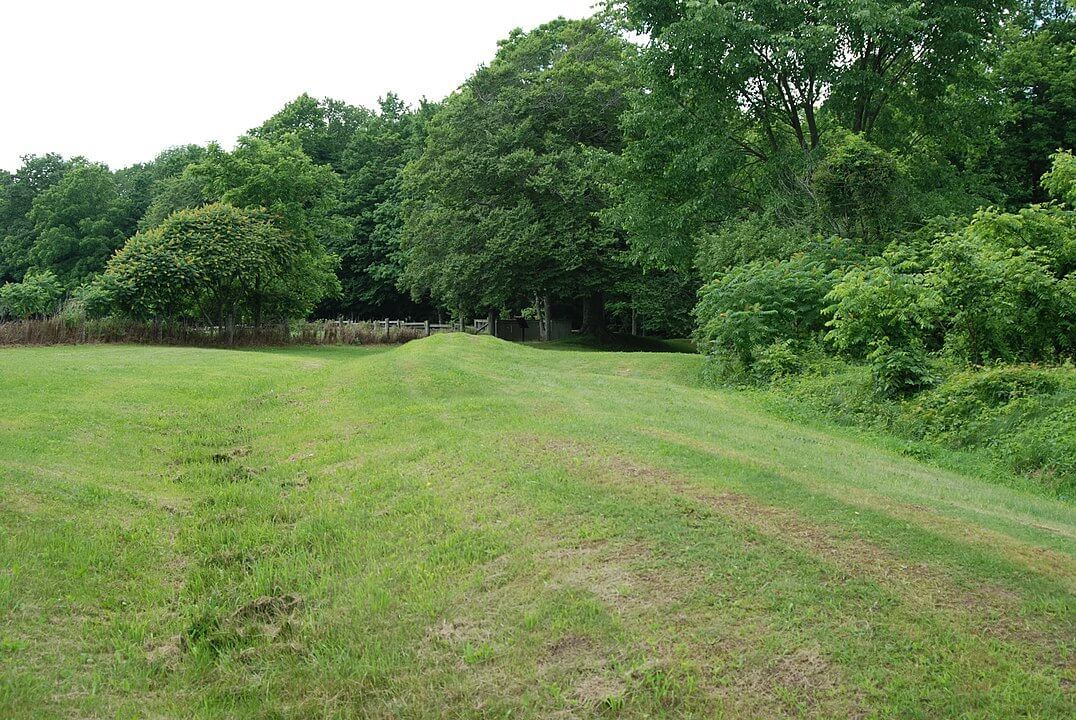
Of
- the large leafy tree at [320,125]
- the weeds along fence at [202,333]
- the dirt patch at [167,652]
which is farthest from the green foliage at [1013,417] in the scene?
the large leafy tree at [320,125]

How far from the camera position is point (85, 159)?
205 ft

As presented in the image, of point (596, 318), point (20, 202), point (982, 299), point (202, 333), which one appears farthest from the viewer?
point (20, 202)

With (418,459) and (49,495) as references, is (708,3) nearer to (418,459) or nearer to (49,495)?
(418,459)

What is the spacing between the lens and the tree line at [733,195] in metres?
13.8

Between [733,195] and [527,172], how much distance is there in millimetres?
13203

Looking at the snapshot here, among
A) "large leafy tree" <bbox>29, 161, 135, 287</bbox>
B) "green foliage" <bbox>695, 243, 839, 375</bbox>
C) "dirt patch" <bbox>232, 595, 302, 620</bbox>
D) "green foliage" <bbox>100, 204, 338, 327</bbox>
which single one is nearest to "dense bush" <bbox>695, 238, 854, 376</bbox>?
"green foliage" <bbox>695, 243, 839, 375</bbox>

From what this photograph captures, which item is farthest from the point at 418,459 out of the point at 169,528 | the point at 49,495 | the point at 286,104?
the point at 286,104

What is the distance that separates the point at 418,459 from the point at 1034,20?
36997 mm

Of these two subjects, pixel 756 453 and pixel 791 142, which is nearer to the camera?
pixel 756 453

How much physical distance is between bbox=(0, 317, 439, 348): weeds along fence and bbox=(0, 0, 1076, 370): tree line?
0.87 m

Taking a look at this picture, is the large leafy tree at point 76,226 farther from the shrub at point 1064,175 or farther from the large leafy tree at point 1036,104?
the shrub at point 1064,175

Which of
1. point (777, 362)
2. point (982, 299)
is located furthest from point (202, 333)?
point (982, 299)

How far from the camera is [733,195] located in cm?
2211

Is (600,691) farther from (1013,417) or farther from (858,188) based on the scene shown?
(858,188)
